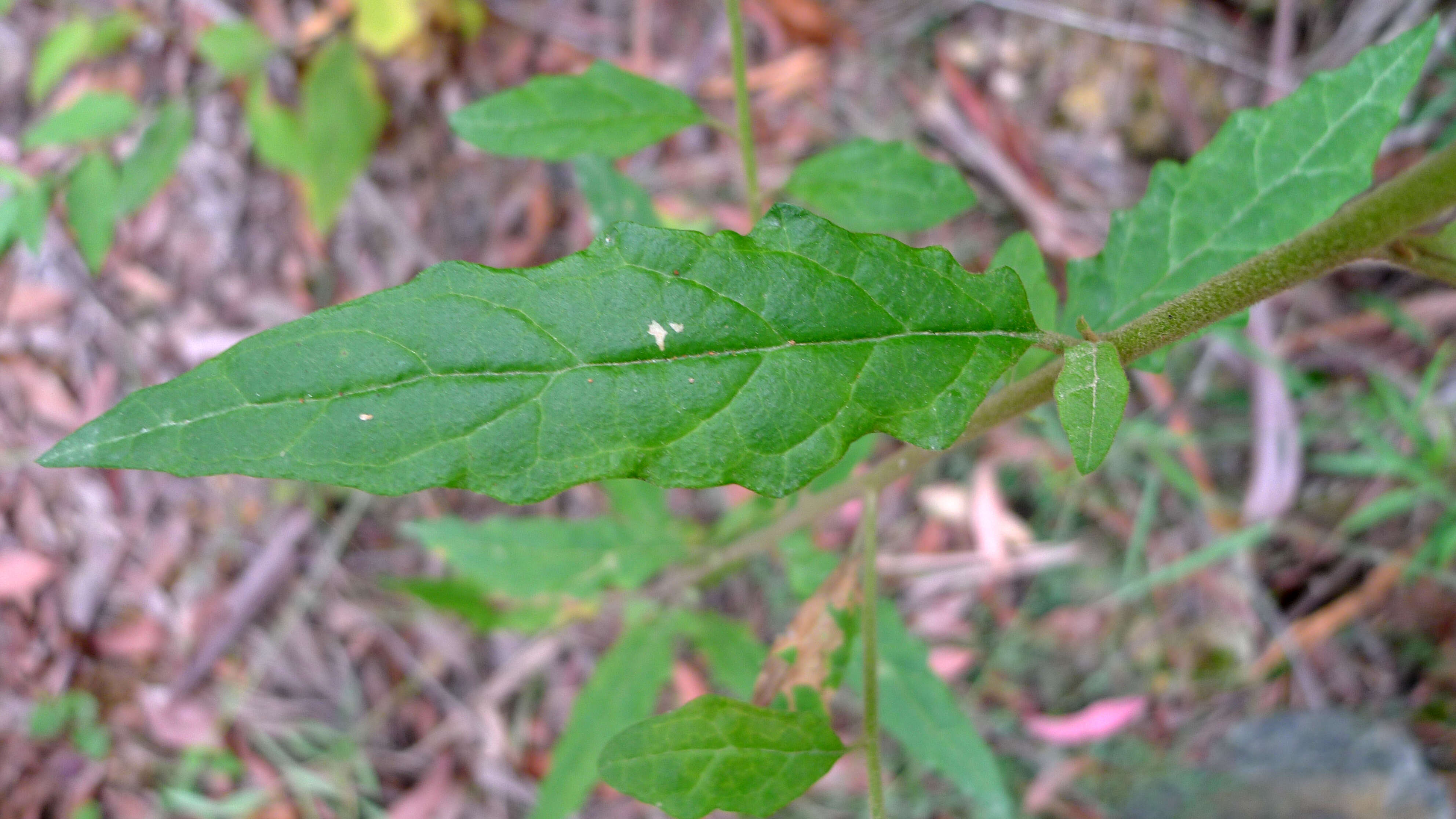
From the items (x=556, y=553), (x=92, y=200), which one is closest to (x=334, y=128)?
(x=92, y=200)

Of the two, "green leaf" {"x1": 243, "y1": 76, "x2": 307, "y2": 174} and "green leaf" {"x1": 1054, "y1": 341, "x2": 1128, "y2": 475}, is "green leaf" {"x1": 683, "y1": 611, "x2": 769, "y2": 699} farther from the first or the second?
"green leaf" {"x1": 243, "y1": 76, "x2": 307, "y2": 174}

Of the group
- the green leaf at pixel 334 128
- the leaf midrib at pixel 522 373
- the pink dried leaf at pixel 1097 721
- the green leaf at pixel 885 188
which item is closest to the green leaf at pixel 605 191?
the green leaf at pixel 885 188

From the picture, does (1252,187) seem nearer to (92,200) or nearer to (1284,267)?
(1284,267)

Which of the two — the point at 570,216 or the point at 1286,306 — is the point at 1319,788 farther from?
the point at 570,216

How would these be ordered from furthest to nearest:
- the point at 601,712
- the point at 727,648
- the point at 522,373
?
the point at 727,648 → the point at 601,712 → the point at 522,373

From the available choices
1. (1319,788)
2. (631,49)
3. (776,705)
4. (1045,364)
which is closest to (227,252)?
(631,49)

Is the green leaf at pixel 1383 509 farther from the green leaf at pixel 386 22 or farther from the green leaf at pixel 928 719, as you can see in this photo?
the green leaf at pixel 386 22
